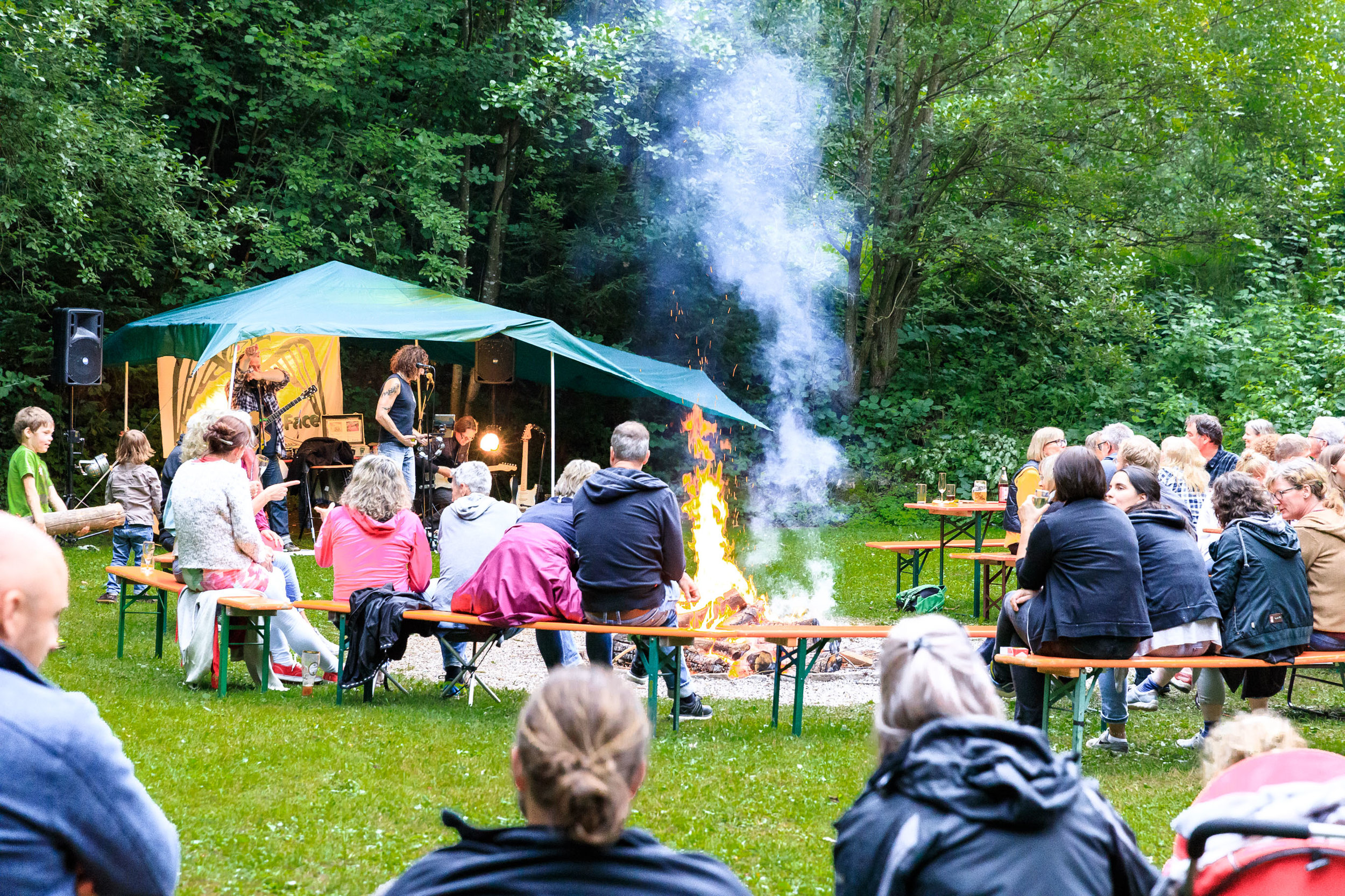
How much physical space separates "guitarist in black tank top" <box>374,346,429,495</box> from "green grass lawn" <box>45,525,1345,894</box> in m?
3.53

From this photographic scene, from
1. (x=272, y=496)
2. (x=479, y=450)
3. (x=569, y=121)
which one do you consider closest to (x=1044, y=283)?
(x=569, y=121)

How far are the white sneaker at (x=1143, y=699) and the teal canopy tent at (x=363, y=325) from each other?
592cm

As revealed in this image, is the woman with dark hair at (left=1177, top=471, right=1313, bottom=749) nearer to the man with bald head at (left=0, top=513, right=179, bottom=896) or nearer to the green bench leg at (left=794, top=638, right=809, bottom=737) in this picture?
the green bench leg at (left=794, top=638, right=809, bottom=737)

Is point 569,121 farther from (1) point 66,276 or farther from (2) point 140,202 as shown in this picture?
(1) point 66,276

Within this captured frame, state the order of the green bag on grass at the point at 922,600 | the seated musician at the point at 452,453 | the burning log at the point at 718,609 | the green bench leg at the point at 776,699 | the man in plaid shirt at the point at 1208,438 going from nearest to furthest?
the green bench leg at the point at 776,699
the burning log at the point at 718,609
the man in plaid shirt at the point at 1208,438
the green bag on grass at the point at 922,600
the seated musician at the point at 452,453

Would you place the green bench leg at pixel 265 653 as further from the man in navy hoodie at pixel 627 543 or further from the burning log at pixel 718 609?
the burning log at pixel 718 609

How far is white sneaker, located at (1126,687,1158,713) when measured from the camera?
22.6 feet

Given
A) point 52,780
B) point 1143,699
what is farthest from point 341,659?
point 52,780

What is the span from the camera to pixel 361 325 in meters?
11.1

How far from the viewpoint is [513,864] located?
1.78 meters

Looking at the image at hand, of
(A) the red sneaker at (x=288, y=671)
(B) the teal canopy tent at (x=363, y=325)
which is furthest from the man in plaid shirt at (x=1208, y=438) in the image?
(A) the red sneaker at (x=288, y=671)

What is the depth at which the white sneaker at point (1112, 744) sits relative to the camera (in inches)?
227

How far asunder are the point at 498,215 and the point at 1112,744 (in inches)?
534

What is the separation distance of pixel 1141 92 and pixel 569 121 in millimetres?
7591
